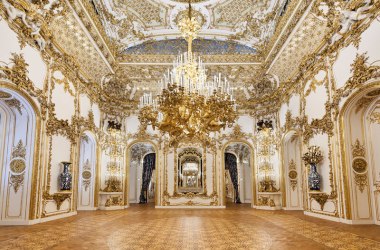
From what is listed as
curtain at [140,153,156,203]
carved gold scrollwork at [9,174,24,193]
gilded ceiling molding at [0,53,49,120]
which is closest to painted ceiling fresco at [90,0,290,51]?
gilded ceiling molding at [0,53,49,120]

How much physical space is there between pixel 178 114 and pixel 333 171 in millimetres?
4503

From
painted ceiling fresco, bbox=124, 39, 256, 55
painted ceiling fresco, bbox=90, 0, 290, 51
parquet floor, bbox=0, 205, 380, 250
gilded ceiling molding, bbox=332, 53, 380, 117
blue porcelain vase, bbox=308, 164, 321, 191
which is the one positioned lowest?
parquet floor, bbox=0, 205, 380, 250

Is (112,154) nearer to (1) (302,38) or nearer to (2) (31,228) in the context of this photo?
(2) (31,228)

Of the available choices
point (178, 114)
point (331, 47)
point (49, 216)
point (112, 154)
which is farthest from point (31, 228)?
point (331, 47)

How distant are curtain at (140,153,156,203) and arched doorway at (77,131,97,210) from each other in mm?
5592

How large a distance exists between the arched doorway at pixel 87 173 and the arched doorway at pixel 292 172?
7468 millimetres

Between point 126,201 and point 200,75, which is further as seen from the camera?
point 126,201

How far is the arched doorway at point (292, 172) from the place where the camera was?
11.2m

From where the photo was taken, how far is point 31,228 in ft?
20.9

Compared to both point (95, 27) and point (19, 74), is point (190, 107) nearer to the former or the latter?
point (19, 74)

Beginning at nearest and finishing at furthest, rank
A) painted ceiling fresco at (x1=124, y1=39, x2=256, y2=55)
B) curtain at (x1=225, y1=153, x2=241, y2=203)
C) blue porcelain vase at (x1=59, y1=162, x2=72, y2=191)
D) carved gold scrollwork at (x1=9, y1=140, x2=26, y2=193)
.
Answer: carved gold scrollwork at (x1=9, y1=140, x2=26, y2=193) < blue porcelain vase at (x1=59, y1=162, x2=72, y2=191) < painted ceiling fresco at (x1=124, y1=39, x2=256, y2=55) < curtain at (x1=225, y1=153, x2=241, y2=203)

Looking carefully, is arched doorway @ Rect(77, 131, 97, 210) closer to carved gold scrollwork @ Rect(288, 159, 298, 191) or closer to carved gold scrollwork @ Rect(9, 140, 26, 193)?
carved gold scrollwork @ Rect(9, 140, 26, 193)

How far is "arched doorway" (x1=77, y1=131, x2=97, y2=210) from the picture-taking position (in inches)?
442

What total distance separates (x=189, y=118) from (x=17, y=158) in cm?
446
